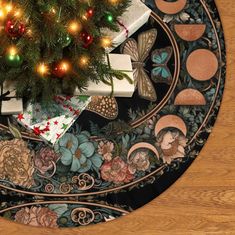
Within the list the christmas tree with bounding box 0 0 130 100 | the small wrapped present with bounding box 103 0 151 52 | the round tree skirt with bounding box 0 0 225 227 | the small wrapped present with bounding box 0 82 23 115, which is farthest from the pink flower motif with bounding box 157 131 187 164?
the small wrapped present with bounding box 0 82 23 115

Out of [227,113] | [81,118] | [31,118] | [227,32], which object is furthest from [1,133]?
[227,32]

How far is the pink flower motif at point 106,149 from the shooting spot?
1.78 metres

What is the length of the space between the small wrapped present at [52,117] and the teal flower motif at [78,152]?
0.11 ft

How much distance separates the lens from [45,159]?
5.74 feet

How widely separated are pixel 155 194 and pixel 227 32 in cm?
77

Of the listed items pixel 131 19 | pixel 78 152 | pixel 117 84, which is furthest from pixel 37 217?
pixel 131 19

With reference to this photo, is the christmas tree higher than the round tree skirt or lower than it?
higher

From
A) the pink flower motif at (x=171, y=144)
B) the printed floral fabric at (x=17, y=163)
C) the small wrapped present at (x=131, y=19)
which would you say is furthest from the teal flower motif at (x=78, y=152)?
the small wrapped present at (x=131, y=19)

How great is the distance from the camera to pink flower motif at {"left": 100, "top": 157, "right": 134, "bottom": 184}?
5.75ft

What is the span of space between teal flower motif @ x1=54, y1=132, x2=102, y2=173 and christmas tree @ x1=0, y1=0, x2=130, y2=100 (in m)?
0.19

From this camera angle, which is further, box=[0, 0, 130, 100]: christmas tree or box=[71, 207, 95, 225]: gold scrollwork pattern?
box=[71, 207, 95, 225]: gold scrollwork pattern

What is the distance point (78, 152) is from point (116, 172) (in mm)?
164

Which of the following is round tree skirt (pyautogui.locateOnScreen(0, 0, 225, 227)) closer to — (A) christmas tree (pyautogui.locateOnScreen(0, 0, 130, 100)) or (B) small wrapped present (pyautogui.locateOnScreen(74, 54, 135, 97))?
(B) small wrapped present (pyautogui.locateOnScreen(74, 54, 135, 97))

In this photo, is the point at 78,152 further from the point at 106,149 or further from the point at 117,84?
the point at 117,84
